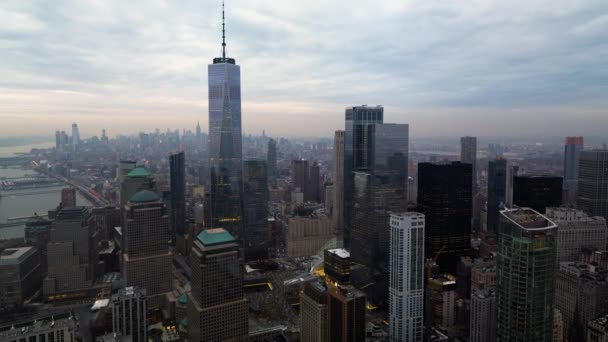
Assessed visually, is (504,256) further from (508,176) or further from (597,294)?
(508,176)

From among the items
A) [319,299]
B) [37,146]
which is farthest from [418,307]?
[37,146]

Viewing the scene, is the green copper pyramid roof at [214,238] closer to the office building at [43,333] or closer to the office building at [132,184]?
the office building at [43,333]

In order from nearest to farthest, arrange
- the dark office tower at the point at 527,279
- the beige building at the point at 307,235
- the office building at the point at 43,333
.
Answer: the dark office tower at the point at 527,279, the office building at the point at 43,333, the beige building at the point at 307,235

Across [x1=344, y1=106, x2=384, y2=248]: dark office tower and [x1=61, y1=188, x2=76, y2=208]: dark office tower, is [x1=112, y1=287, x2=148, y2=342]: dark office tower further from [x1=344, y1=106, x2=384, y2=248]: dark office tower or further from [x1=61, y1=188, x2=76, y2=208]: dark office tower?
[x1=344, y1=106, x2=384, y2=248]: dark office tower

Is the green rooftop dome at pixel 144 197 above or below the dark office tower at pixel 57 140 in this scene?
below

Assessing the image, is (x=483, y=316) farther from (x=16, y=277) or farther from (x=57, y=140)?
(x=16, y=277)

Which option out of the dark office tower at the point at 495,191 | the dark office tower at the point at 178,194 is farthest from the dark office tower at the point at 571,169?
the dark office tower at the point at 178,194
